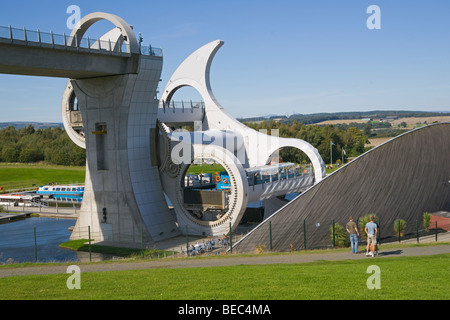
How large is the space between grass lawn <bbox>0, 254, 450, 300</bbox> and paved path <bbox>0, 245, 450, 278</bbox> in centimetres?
182

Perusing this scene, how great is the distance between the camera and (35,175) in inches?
2995

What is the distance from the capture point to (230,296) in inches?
375

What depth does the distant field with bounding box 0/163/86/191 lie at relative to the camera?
69.4 meters

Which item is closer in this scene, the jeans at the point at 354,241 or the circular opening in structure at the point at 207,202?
the jeans at the point at 354,241

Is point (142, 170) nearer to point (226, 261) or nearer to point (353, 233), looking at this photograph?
point (226, 261)

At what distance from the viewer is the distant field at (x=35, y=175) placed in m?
69.4

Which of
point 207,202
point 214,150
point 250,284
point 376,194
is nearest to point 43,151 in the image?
point 207,202

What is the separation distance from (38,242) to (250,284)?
22.0m

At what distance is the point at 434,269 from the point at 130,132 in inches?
768

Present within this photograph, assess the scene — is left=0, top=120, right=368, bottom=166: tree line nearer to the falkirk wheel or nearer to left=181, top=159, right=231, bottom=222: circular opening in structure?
left=181, top=159, right=231, bottom=222: circular opening in structure

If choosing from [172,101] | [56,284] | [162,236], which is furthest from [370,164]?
[172,101]

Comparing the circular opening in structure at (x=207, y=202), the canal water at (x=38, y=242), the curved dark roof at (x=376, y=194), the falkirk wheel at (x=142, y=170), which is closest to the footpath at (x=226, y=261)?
the curved dark roof at (x=376, y=194)

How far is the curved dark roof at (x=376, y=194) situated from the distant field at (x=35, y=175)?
50687 millimetres

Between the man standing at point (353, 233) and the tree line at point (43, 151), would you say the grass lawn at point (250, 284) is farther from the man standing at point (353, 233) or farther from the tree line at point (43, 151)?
the tree line at point (43, 151)
